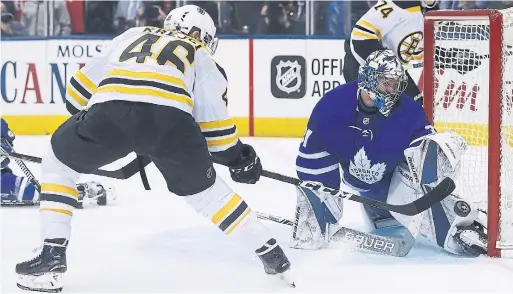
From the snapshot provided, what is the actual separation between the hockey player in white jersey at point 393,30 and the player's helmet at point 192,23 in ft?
5.17

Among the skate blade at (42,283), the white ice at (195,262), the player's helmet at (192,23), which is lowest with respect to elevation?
the white ice at (195,262)

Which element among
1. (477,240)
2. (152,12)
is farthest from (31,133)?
(477,240)

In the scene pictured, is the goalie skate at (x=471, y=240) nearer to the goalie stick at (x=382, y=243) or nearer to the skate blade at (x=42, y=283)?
the goalie stick at (x=382, y=243)

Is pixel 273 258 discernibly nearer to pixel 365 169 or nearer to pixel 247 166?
pixel 247 166

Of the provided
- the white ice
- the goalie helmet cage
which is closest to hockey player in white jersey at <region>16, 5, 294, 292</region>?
the white ice

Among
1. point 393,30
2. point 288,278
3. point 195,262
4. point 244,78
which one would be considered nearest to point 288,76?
point 244,78

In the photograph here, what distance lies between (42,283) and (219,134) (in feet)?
2.02

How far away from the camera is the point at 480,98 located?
395 cm

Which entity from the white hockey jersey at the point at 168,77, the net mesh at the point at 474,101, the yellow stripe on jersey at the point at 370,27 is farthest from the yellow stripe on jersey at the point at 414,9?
the white hockey jersey at the point at 168,77

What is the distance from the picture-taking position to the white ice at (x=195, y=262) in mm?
2771

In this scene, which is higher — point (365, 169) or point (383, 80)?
point (383, 80)

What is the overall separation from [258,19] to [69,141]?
4441 millimetres

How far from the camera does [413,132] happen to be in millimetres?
3143

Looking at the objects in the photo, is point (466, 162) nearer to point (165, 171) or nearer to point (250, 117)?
point (165, 171)
